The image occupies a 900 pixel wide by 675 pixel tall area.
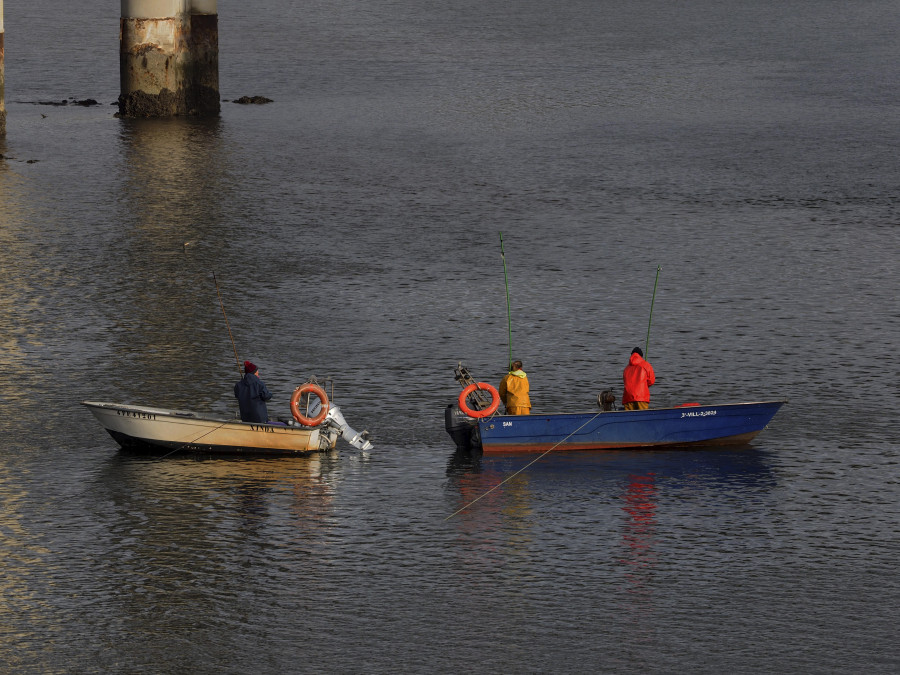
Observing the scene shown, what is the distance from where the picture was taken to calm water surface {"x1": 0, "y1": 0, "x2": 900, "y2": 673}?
80.3ft

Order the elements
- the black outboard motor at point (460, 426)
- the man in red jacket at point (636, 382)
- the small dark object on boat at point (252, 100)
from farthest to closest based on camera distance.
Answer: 1. the small dark object on boat at point (252, 100)
2. the man in red jacket at point (636, 382)
3. the black outboard motor at point (460, 426)

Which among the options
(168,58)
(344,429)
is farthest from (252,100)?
(344,429)

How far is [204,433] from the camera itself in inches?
1289

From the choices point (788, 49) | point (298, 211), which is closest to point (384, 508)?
point (298, 211)

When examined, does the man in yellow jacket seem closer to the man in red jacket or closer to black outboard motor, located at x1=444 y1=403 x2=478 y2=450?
black outboard motor, located at x1=444 y1=403 x2=478 y2=450

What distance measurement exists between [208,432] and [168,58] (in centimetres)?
5928

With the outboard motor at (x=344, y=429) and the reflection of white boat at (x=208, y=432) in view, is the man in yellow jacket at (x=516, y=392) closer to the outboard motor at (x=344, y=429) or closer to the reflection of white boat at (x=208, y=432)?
the outboard motor at (x=344, y=429)

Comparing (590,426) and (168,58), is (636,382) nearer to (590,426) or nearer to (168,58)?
(590,426)

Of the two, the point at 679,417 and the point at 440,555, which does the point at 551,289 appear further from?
the point at 440,555

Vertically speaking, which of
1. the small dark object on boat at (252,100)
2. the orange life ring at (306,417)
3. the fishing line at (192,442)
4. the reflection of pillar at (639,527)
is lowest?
the reflection of pillar at (639,527)

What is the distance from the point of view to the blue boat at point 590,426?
108 ft

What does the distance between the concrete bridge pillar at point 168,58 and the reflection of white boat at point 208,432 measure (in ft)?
187

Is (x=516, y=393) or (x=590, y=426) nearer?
(x=590, y=426)

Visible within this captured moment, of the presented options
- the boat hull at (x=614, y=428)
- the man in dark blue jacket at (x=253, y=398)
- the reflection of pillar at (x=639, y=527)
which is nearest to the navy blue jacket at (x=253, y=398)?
the man in dark blue jacket at (x=253, y=398)
